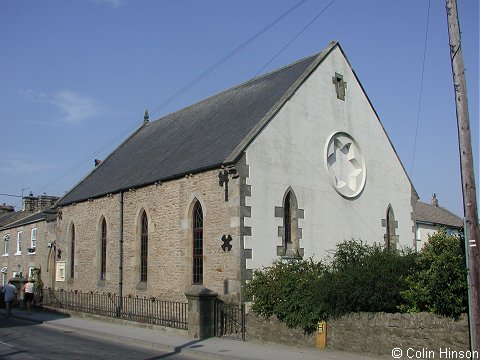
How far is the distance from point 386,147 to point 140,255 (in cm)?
1207

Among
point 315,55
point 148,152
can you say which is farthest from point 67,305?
point 315,55

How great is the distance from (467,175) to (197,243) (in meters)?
11.0

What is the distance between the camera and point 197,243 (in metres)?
19.4

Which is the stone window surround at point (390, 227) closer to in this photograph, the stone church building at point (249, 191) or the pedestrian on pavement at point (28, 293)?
the stone church building at point (249, 191)

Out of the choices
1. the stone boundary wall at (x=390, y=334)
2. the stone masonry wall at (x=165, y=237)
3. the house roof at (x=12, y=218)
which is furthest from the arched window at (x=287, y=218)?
the house roof at (x=12, y=218)

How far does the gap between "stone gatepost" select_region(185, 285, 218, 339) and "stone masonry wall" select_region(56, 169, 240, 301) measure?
101cm

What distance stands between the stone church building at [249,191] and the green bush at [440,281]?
626 centimetres

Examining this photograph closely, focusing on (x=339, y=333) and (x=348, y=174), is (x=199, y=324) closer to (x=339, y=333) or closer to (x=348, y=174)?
(x=339, y=333)

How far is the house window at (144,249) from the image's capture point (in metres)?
22.3

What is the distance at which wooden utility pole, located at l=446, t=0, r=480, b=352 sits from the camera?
33.5 ft

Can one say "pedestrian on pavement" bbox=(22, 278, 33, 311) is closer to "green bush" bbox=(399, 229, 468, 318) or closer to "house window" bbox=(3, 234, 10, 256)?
"house window" bbox=(3, 234, 10, 256)

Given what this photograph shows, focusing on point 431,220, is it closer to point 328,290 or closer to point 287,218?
point 287,218

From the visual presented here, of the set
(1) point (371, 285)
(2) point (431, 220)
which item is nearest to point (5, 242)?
(2) point (431, 220)

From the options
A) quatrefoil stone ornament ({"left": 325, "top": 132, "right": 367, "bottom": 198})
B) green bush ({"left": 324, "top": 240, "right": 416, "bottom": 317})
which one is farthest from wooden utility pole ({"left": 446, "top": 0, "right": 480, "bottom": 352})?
quatrefoil stone ornament ({"left": 325, "top": 132, "right": 367, "bottom": 198})
